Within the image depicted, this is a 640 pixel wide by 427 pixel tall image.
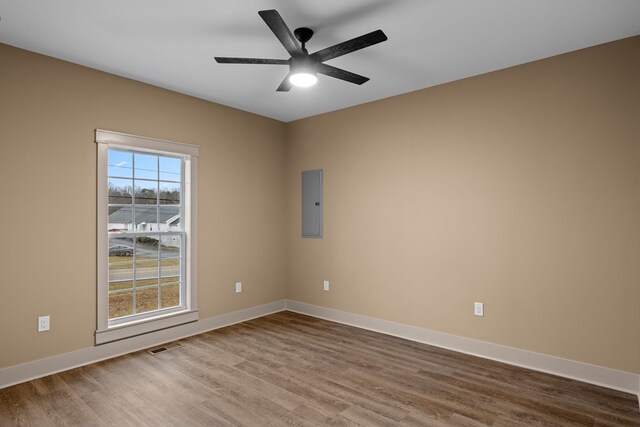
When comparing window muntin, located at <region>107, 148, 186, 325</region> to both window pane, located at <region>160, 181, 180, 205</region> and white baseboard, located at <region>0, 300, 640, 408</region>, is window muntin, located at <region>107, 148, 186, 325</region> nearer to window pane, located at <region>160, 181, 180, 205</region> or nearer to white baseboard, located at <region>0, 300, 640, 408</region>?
window pane, located at <region>160, 181, 180, 205</region>

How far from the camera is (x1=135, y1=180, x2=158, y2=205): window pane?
3.73 meters

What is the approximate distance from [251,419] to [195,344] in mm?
1599

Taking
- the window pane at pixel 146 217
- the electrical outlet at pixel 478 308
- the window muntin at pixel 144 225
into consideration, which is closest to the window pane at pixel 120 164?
the window muntin at pixel 144 225

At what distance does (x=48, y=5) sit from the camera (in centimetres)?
234

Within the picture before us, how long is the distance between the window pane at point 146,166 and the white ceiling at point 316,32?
0.78 meters

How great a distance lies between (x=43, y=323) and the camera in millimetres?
3029

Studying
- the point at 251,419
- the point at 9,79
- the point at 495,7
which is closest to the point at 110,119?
the point at 9,79

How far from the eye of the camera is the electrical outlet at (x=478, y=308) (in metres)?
3.44

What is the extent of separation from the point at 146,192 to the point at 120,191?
25 cm

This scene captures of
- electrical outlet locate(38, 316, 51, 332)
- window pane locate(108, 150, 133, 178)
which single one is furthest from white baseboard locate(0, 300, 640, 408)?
window pane locate(108, 150, 133, 178)

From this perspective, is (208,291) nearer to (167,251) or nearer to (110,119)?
(167,251)

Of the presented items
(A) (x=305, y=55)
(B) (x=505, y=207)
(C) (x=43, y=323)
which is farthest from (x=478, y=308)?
(C) (x=43, y=323)

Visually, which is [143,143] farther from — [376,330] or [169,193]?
[376,330]

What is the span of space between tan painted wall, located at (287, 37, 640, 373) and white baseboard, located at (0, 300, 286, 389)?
4.30 feet
